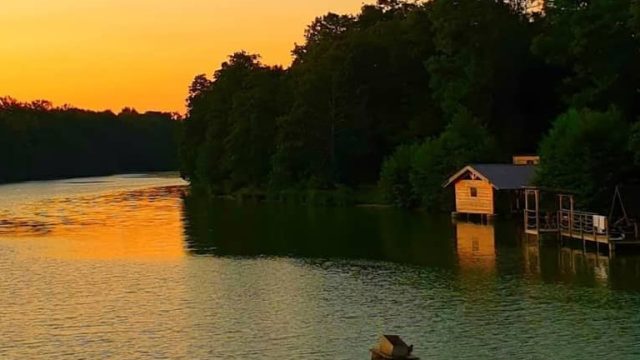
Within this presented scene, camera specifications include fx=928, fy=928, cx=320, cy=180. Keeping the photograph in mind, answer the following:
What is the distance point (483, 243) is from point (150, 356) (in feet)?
95.3

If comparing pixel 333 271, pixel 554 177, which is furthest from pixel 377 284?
pixel 554 177

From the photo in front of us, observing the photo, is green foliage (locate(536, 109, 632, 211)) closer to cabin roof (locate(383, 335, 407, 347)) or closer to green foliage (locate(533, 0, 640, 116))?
green foliage (locate(533, 0, 640, 116))

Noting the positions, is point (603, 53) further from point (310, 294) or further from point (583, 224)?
point (310, 294)

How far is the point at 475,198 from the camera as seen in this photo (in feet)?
221

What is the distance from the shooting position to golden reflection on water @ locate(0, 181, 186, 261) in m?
53.1

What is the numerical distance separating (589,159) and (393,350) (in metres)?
34.0

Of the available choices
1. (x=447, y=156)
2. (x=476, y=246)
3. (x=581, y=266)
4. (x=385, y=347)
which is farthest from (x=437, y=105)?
(x=385, y=347)

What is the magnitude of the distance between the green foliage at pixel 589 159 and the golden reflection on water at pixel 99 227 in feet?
75.9

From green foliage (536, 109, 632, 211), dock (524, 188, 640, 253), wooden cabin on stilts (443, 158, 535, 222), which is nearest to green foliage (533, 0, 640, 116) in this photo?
wooden cabin on stilts (443, 158, 535, 222)

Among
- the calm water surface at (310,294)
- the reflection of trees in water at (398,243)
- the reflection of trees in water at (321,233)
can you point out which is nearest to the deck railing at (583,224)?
the reflection of trees in water at (398,243)

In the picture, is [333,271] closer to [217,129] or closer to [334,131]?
[334,131]

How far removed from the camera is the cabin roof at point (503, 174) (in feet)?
212

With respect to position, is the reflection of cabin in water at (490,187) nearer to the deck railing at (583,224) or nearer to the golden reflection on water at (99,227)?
the deck railing at (583,224)

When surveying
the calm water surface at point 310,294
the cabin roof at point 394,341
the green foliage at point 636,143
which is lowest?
the calm water surface at point 310,294
